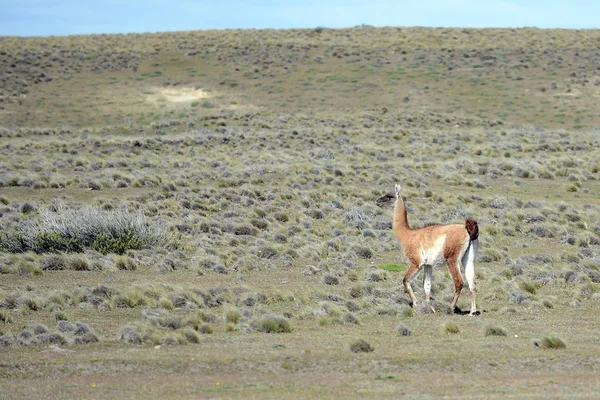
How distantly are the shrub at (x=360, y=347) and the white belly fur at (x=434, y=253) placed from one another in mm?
2645

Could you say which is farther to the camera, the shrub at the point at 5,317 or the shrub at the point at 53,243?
the shrub at the point at 53,243

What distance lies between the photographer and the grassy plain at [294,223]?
942cm

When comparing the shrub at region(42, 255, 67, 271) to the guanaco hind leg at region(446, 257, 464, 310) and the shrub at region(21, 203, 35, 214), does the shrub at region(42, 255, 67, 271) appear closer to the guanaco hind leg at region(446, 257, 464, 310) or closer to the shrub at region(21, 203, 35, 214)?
the shrub at region(21, 203, 35, 214)

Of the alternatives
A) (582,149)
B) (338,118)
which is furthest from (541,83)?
(582,149)

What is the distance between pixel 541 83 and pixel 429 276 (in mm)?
56247

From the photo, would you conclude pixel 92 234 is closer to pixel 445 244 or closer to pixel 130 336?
pixel 130 336

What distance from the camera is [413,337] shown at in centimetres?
1109

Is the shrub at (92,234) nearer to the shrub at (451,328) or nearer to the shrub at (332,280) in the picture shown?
the shrub at (332,280)

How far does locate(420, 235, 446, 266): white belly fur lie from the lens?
1236cm

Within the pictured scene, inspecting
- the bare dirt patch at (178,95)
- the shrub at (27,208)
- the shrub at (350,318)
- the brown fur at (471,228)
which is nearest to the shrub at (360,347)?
the shrub at (350,318)

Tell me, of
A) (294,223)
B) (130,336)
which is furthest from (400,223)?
(294,223)

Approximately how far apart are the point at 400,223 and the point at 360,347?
3.60 meters

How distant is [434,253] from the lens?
1239 centimetres

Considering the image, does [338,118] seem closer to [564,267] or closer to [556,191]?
[556,191]
